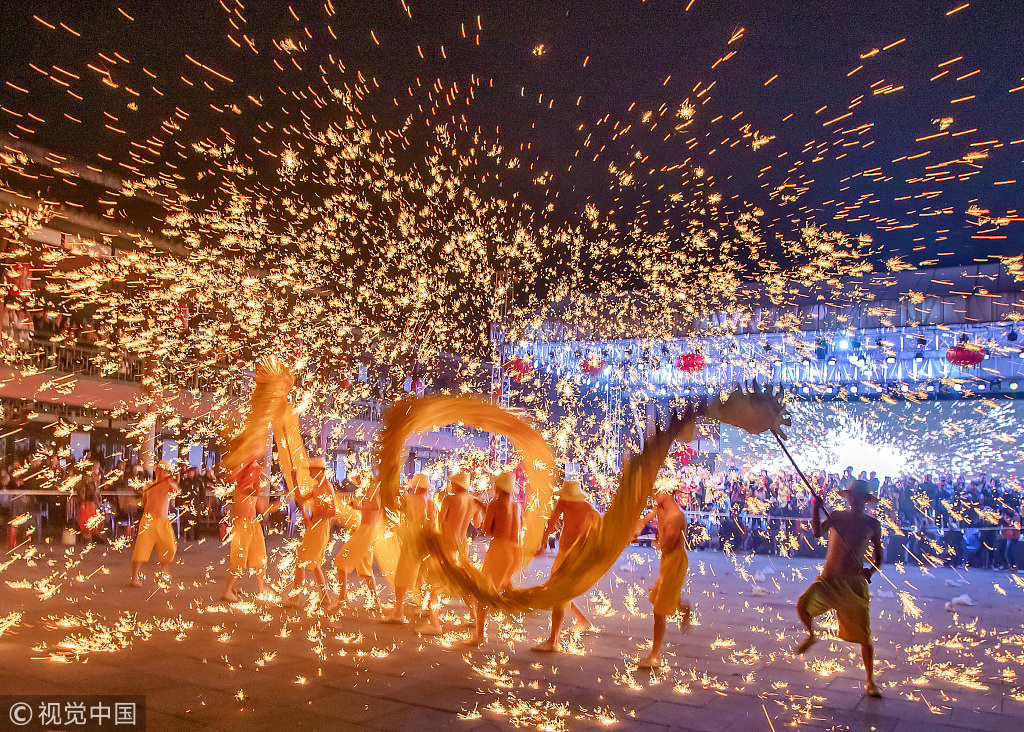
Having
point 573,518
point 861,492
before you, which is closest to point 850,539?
point 861,492

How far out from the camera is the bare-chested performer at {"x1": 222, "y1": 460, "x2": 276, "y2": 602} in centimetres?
862

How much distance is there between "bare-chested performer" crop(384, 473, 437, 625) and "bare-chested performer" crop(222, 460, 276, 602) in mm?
1710

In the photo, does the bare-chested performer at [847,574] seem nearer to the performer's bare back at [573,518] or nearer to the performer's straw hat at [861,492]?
the performer's straw hat at [861,492]

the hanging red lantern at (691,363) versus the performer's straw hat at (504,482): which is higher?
the hanging red lantern at (691,363)

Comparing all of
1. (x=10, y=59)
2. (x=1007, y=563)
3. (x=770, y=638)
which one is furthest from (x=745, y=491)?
(x=10, y=59)

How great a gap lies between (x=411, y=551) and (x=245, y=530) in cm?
308

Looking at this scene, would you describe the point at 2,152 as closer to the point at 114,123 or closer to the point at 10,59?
the point at 114,123

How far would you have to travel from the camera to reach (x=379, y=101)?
816 centimetres

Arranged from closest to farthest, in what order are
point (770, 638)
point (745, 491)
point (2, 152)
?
point (770, 638) → point (2, 152) → point (745, 491)

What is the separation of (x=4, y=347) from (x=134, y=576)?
23.5 ft

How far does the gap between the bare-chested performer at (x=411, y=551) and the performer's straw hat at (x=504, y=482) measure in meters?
0.70

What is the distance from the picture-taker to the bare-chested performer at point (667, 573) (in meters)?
6.06

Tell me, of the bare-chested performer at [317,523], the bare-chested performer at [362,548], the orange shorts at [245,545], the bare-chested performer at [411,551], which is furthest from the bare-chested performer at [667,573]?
the orange shorts at [245,545]

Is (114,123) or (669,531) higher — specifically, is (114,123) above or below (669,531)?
above
